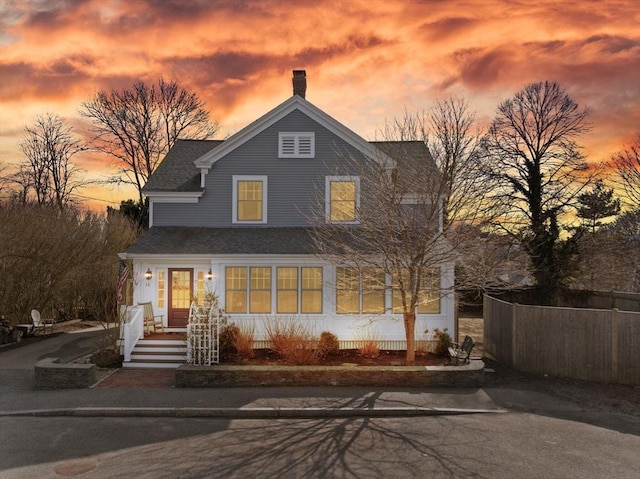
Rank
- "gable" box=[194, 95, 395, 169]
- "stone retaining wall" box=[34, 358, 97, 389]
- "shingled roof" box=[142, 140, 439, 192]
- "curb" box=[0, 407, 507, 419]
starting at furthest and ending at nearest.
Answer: "gable" box=[194, 95, 395, 169], "shingled roof" box=[142, 140, 439, 192], "stone retaining wall" box=[34, 358, 97, 389], "curb" box=[0, 407, 507, 419]

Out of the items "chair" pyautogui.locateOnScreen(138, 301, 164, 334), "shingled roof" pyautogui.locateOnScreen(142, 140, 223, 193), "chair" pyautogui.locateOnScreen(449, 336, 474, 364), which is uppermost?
"shingled roof" pyautogui.locateOnScreen(142, 140, 223, 193)

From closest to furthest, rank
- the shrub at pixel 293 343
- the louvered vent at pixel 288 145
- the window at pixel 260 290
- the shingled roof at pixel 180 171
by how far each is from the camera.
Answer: the shrub at pixel 293 343
the window at pixel 260 290
the louvered vent at pixel 288 145
the shingled roof at pixel 180 171

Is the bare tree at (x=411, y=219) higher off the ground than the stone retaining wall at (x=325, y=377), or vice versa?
the bare tree at (x=411, y=219)

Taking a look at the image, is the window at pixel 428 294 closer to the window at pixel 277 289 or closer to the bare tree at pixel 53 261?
the window at pixel 277 289

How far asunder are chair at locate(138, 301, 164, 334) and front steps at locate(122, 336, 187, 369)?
1.06 meters

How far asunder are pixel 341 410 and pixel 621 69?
15904 millimetres

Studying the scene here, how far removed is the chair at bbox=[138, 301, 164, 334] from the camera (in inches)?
618

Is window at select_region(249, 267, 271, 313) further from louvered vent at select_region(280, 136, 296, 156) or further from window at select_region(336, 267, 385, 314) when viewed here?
louvered vent at select_region(280, 136, 296, 156)

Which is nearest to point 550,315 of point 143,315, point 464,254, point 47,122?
point 464,254

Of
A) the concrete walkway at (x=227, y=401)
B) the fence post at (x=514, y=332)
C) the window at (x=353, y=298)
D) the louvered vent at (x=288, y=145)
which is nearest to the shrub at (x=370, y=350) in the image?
the window at (x=353, y=298)

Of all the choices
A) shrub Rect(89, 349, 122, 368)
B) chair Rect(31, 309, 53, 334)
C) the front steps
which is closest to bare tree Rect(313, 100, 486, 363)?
the front steps

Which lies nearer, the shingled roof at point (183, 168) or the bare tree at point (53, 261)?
the shingled roof at point (183, 168)

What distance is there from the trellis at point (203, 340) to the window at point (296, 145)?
7.14m

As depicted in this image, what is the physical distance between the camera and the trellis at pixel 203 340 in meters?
12.8
